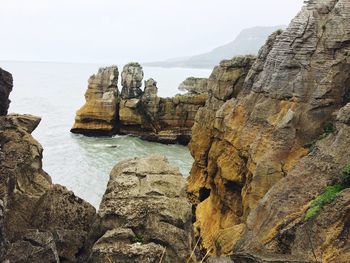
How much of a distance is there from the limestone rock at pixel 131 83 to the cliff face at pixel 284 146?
116 ft

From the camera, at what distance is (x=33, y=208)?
12.2 metres

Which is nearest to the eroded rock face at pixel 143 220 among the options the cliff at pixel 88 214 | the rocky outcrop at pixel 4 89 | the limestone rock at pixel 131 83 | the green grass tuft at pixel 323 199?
the cliff at pixel 88 214

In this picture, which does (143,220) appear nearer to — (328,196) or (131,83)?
(328,196)

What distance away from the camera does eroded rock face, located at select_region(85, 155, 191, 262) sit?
970cm

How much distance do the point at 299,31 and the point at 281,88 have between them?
2.71 m

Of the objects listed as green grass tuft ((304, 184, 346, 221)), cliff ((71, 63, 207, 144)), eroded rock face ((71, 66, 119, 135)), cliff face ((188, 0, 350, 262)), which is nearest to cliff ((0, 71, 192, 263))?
cliff face ((188, 0, 350, 262))

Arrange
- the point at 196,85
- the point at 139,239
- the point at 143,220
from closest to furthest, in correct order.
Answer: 1. the point at 139,239
2. the point at 143,220
3. the point at 196,85

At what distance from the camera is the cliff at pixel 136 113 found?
2293 inches

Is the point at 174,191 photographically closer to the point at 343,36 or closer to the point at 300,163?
the point at 300,163

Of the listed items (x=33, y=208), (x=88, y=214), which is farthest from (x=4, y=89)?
(x=88, y=214)

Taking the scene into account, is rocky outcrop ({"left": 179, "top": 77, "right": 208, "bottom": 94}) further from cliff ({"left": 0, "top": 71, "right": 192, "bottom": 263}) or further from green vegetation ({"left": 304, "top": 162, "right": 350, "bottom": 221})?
green vegetation ({"left": 304, "top": 162, "right": 350, "bottom": 221})

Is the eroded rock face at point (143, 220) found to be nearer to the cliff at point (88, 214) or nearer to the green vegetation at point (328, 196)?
the cliff at point (88, 214)

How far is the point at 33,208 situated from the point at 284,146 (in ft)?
34.2

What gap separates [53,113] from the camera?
83.0 metres
